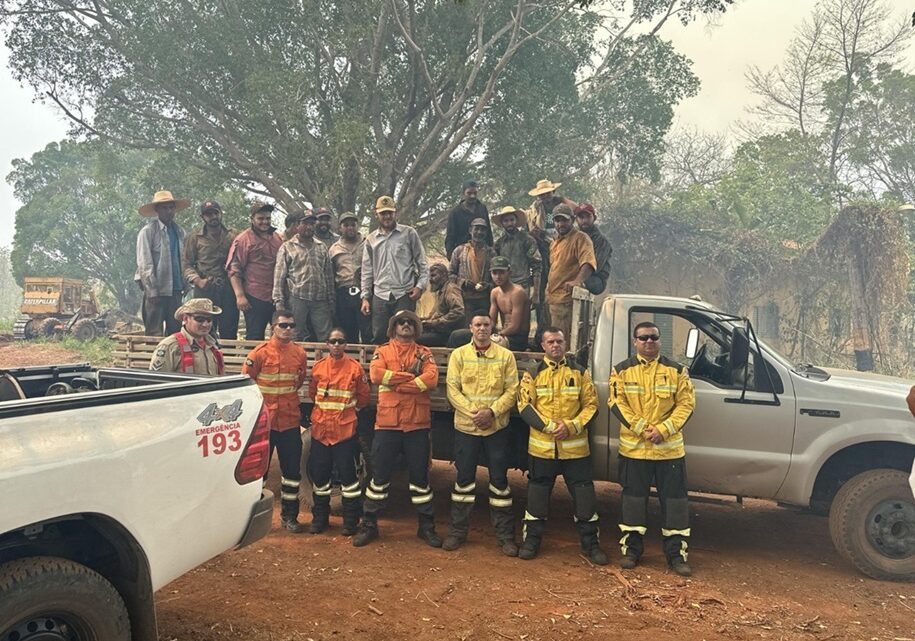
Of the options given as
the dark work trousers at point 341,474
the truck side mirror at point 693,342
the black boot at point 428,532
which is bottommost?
the black boot at point 428,532

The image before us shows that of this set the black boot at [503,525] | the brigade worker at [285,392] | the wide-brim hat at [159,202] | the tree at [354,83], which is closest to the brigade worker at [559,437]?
the black boot at [503,525]

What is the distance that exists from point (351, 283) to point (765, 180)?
1934 centimetres

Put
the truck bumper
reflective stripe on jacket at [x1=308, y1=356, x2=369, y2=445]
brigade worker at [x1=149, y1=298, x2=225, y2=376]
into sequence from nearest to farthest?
1. the truck bumper
2. brigade worker at [x1=149, y1=298, x2=225, y2=376]
3. reflective stripe on jacket at [x1=308, y1=356, x2=369, y2=445]

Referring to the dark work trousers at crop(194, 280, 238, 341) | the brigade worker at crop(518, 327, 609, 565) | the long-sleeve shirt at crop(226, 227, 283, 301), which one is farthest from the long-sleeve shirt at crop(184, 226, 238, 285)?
the brigade worker at crop(518, 327, 609, 565)

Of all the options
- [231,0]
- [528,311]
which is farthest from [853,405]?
[231,0]

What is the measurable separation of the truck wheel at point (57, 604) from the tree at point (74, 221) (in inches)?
1279

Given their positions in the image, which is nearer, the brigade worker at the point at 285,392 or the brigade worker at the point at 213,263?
the brigade worker at the point at 285,392

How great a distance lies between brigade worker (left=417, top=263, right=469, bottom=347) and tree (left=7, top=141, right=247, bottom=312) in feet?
→ 95.2

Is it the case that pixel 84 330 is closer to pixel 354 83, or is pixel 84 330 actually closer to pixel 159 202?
pixel 354 83

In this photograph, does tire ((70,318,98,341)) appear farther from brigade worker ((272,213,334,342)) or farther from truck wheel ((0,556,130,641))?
truck wheel ((0,556,130,641))

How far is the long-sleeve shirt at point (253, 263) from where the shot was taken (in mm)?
6598

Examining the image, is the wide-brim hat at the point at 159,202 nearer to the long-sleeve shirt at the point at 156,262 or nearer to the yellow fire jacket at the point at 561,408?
the long-sleeve shirt at the point at 156,262

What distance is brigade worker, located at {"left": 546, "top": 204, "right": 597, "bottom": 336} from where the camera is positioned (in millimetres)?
6000

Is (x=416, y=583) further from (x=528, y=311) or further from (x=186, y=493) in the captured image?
(x=528, y=311)
